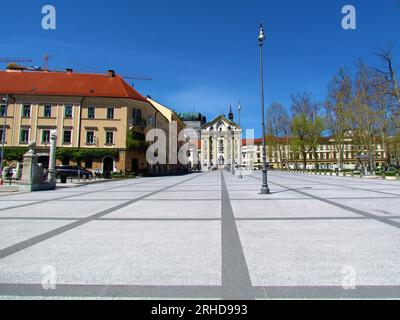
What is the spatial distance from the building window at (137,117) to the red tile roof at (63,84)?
1941 millimetres

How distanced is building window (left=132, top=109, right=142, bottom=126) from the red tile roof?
194 centimetres

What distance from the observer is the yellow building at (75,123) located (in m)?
38.4

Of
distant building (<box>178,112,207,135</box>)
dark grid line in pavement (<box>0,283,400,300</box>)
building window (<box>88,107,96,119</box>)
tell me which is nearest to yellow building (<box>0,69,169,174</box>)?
building window (<box>88,107,96,119</box>)

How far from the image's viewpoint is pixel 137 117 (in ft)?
137

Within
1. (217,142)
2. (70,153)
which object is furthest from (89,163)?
(217,142)

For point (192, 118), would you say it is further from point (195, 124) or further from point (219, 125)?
point (219, 125)

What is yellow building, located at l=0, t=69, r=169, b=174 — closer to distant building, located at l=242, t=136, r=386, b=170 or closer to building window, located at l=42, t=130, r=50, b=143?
building window, located at l=42, t=130, r=50, b=143

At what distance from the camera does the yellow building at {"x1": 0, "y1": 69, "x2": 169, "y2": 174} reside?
38.4 m

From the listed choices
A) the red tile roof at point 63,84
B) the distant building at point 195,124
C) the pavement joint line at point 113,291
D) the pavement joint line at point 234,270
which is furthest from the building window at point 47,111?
the distant building at point 195,124

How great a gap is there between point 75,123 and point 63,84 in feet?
24.8

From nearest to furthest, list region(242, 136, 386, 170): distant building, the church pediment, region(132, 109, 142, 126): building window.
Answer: region(132, 109, 142, 126): building window → region(242, 136, 386, 170): distant building → the church pediment

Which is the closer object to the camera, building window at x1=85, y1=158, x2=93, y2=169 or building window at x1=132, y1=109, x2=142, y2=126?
building window at x1=85, y1=158, x2=93, y2=169

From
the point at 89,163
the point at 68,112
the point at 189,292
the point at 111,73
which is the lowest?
the point at 189,292
